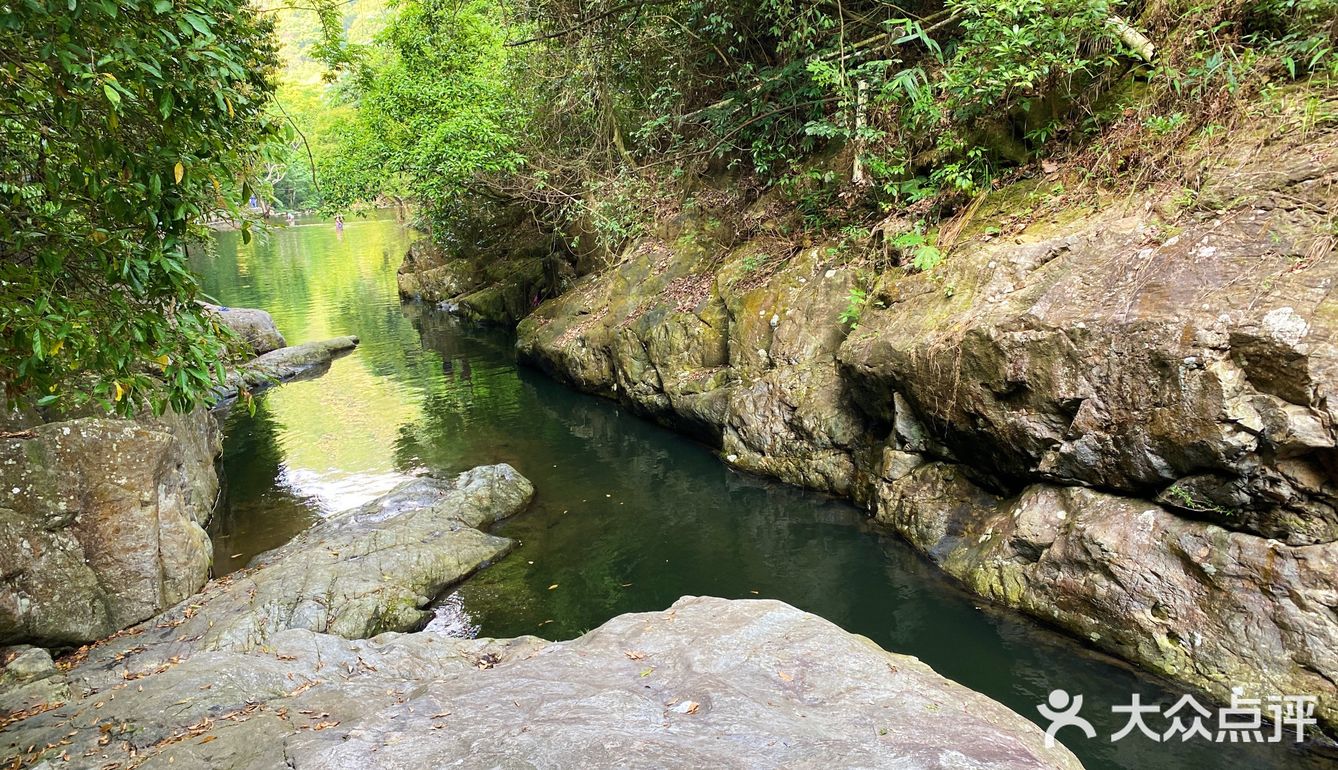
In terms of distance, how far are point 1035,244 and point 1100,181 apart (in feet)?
3.51

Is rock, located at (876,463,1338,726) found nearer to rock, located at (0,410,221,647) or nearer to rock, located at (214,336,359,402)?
rock, located at (0,410,221,647)

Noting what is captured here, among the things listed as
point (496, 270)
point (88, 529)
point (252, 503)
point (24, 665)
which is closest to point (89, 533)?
point (88, 529)

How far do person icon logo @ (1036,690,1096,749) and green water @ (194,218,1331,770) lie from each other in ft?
0.31

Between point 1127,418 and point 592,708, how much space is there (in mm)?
5455

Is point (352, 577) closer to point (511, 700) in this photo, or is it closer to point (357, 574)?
point (357, 574)

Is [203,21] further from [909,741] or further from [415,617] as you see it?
[415,617]

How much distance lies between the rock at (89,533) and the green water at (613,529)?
4.90 ft

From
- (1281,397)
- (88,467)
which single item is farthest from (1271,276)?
(88,467)

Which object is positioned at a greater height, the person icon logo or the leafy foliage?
the leafy foliage

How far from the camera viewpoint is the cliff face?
17.9 ft

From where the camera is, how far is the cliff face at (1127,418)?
5449 millimetres

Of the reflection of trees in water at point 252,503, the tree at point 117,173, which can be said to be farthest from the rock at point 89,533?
the tree at point 117,173

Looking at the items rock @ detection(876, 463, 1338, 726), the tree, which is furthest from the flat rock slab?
rock @ detection(876, 463, 1338, 726)

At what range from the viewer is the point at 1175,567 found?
230 inches
